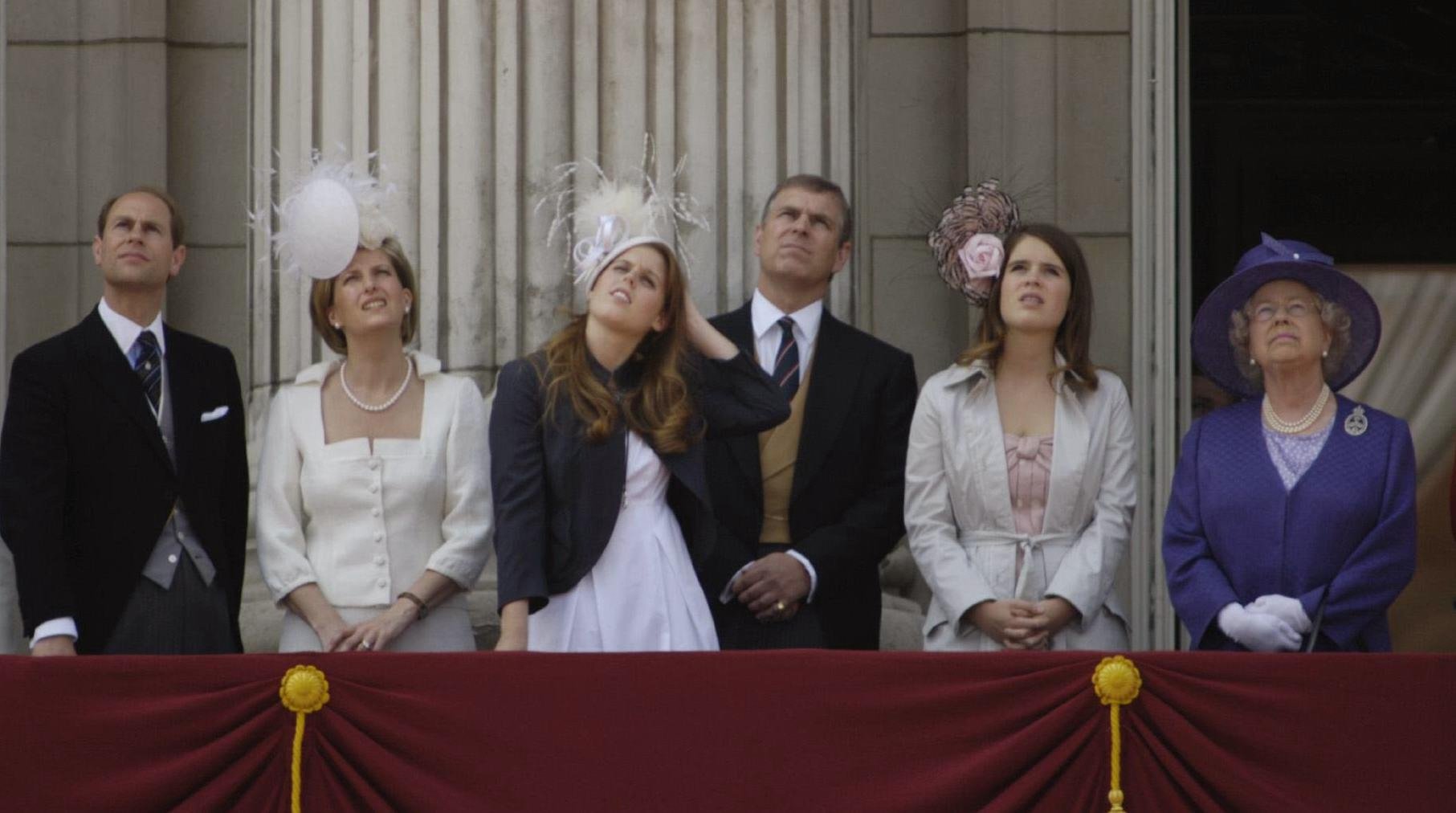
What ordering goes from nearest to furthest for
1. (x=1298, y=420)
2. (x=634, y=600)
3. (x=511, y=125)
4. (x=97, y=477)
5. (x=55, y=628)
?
(x=55, y=628), (x=634, y=600), (x=97, y=477), (x=1298, y=420), (x=511, y=125)

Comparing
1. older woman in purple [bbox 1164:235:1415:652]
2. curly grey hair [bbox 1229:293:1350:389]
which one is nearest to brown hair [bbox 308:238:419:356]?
older woman in purple [bbox 1164:235:1415:652]

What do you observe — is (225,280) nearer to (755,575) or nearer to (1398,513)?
(755,575)

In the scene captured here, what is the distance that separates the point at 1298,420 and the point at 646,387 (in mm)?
1634

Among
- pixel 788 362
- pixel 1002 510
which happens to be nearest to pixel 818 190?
pixel 788 362

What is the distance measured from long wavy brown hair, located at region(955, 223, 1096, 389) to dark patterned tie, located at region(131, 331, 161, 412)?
2062mm

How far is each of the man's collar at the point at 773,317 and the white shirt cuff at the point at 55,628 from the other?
6.54 ft

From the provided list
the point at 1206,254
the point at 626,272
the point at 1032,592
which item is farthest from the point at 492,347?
the point at 1206,254

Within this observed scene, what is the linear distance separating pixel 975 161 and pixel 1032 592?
9.16 ft

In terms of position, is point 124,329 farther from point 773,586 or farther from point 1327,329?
point 1327,329

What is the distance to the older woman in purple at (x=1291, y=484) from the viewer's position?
6289mm

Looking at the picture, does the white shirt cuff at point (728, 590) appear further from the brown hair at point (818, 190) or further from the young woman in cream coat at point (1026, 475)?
the brown hair at point (818, 190)

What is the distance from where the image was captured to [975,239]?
689 cm

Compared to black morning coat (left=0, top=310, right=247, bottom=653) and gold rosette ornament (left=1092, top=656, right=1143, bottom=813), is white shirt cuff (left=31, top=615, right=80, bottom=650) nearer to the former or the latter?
black morning coat (left=0, top=310, right=247, bottom=653)

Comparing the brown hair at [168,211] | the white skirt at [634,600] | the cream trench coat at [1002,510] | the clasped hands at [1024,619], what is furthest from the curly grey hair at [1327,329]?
the brown hair at [168,211]
